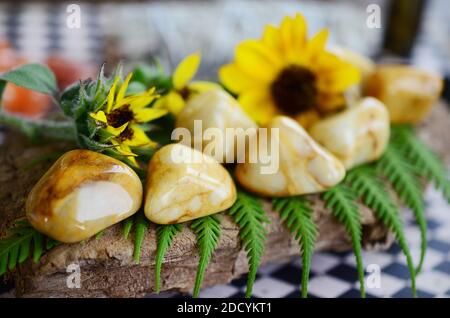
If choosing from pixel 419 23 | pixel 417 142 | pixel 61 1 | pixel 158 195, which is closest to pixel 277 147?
pixel 158 195

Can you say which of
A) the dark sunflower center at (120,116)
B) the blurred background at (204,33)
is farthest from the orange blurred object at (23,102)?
the dark sunflower center at (120,116)

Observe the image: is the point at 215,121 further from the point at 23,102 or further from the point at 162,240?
the point at 23,102

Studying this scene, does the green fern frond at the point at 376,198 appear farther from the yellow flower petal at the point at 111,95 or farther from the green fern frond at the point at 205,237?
the yellow flower petal at the point at 111,95

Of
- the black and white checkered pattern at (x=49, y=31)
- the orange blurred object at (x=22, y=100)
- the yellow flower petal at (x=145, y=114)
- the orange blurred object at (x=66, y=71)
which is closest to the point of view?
the yellow flower petal at (x=145, y=114)

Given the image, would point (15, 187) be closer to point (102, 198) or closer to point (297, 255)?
point (102, 198)

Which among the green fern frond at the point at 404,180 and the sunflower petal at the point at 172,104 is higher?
the sunflower petal at the point at 172,104

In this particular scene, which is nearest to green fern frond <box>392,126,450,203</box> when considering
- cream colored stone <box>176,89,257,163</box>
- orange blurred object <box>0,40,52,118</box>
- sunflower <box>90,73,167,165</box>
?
cream colored stone <box>176,89,257,163</box>
